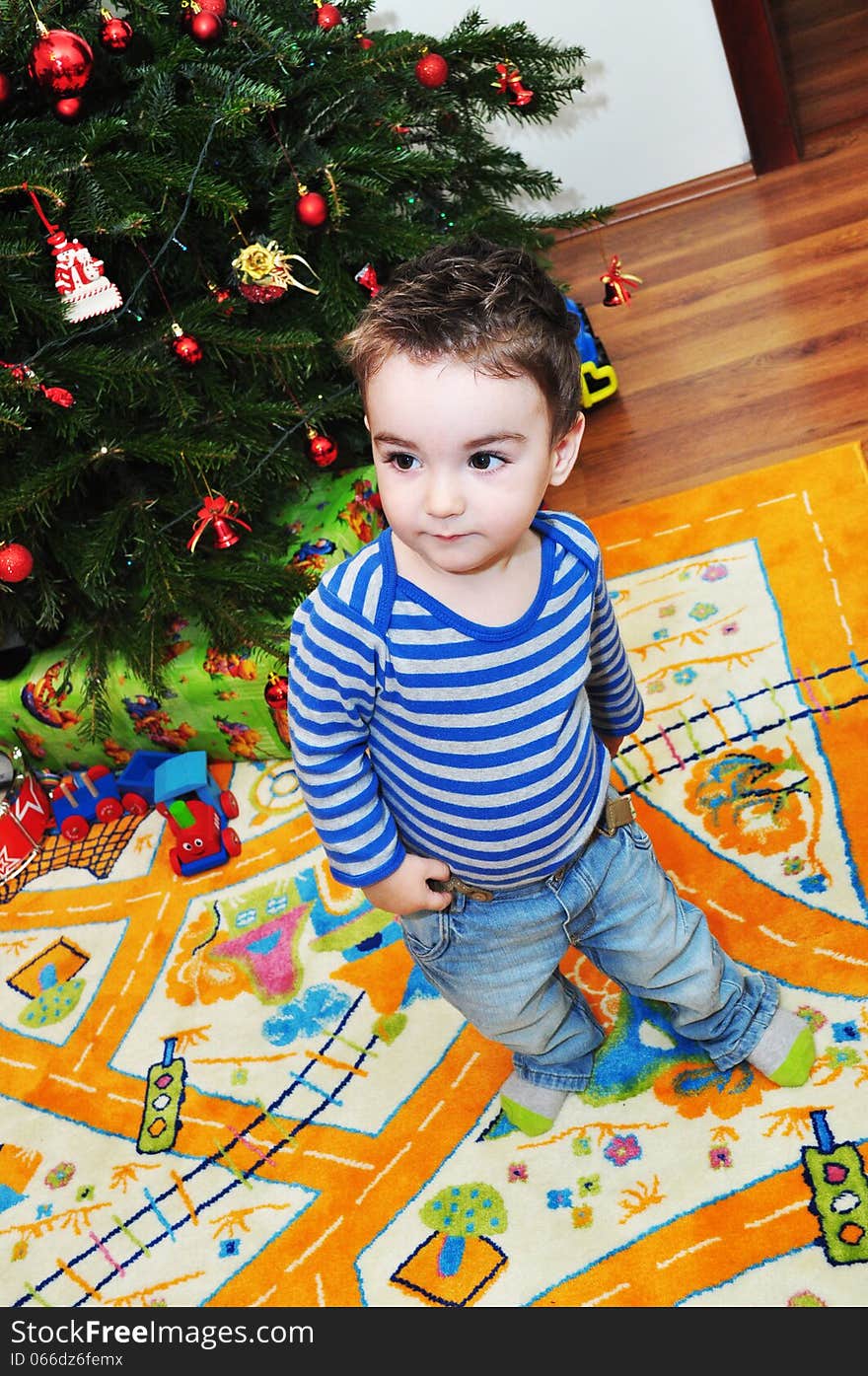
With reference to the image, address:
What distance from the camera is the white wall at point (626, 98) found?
2633 millimetres

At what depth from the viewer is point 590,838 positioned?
1.11m

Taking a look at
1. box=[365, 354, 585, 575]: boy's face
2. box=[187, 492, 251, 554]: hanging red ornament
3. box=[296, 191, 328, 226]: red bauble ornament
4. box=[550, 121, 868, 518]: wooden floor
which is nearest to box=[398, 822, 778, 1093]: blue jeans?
box=[365, 354, 585, 575]: boy's face

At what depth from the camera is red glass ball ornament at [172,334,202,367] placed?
157 centimetres

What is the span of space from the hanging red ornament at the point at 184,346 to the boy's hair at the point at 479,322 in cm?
73

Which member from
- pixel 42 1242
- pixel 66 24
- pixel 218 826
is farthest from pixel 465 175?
pixel 42 1242

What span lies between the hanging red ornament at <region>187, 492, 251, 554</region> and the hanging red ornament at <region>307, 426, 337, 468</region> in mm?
177

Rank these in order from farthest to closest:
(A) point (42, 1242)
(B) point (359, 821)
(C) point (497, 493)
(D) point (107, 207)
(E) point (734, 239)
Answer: (E) point (734, 239) → (D) point (107, 207) → (A) point (42, 1242) → (B) point (359, 821) → (C) point (497, 493)

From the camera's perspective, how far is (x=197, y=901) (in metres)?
1.65

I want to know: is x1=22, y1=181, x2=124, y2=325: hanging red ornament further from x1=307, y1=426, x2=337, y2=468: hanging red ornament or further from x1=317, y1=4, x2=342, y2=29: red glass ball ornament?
x1=317, y1=4, x2=342, y2=29: red glass ball ornament

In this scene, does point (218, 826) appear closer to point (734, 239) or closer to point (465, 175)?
point (465, 175)

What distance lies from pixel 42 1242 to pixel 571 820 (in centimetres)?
78

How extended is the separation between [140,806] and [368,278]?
84 centimetres

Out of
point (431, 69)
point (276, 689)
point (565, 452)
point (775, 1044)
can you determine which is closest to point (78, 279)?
point (276, 689)

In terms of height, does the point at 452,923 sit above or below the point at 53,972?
above
